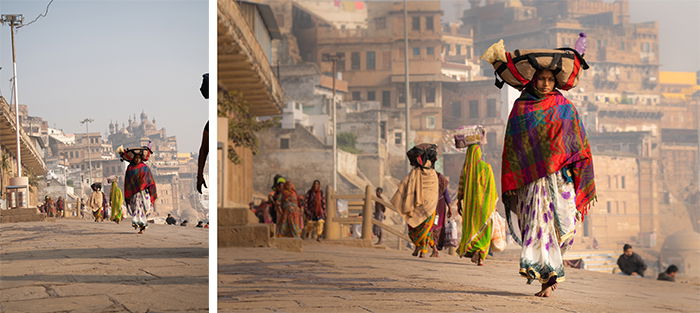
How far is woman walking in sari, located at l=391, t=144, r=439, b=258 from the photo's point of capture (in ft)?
44.1

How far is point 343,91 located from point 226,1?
2329 inches

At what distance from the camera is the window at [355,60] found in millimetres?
80875

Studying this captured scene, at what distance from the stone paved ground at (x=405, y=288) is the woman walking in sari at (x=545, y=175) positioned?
0.39 metres

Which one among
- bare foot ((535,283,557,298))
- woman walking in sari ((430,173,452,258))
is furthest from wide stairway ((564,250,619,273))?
bare foot ((535,283,557,298))

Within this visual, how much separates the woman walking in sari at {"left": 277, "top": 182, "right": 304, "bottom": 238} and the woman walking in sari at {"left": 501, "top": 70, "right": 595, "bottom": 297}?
933 cm

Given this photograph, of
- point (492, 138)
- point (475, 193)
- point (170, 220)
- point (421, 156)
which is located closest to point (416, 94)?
point (492, 138)

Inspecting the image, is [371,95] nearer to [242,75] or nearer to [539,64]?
[242,75]

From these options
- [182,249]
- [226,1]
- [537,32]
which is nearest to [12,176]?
[182,249]

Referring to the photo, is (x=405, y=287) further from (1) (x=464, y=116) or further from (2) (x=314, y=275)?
(1) (x=464, y=116)

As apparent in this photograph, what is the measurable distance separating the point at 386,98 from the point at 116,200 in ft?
243

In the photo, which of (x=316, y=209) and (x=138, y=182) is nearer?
(x=138, y=182)

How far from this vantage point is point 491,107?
83.7m

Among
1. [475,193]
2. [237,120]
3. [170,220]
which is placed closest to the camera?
[170,220]

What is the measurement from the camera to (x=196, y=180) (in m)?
6.21
